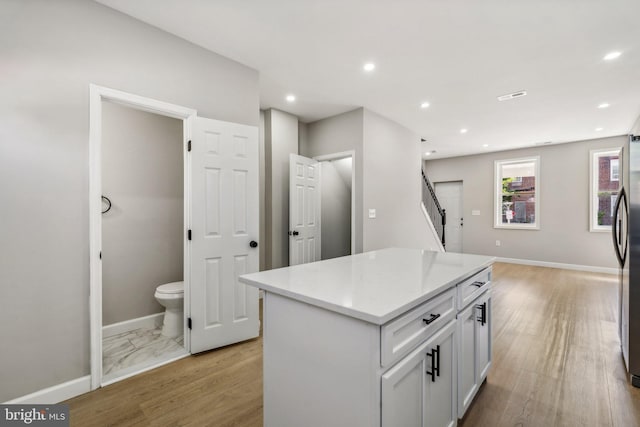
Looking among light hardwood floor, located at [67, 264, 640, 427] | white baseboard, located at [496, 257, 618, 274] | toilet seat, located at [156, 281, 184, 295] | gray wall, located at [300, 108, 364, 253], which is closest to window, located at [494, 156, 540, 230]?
white baseboard, located at [496, 257, 618, 274]

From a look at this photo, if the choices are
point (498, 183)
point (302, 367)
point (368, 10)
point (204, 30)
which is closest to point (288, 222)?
point (204, 30)

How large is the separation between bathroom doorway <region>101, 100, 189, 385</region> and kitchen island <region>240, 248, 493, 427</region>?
1.87 metres

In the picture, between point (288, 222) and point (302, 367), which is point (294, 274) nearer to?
point (302, 367)

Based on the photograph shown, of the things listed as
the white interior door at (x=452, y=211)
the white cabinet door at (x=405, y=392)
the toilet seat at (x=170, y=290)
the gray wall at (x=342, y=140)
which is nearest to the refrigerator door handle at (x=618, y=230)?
the white cabinet door at (x=405, y=392)

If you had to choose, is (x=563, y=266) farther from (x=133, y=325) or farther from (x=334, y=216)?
(x=133, y=325)

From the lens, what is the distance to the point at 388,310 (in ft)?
3.21

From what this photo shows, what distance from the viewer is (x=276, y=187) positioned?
4.15 meters

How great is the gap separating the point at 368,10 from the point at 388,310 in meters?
2.21

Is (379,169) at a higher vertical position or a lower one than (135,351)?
higher

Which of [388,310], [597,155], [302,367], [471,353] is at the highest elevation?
[597,155]

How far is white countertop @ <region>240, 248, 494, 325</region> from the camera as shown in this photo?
1.04 metres

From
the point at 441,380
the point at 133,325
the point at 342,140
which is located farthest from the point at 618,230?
the point at 133,325

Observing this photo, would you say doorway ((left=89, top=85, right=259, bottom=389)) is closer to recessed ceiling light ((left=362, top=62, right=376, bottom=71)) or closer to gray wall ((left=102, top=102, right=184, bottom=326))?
gray wall ((left=102, top=102, right=184, bottom=326))

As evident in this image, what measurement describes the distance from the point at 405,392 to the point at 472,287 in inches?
35.3
